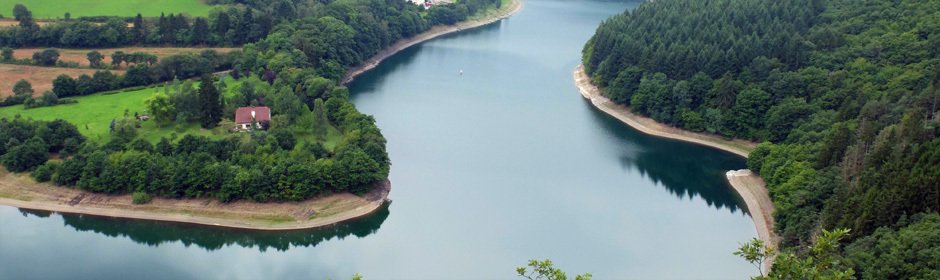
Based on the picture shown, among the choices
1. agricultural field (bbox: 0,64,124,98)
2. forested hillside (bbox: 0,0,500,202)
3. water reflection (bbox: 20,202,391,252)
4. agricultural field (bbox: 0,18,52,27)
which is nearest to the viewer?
water reflection (bbox: 20,202,391,252)

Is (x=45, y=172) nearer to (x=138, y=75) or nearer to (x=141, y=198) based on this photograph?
(x=141, y=198)

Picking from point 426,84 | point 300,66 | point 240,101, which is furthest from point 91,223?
point 426,84

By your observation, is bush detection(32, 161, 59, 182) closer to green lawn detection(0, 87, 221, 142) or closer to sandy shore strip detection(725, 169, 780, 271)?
green lawn detection(0, 87, 221, 142)

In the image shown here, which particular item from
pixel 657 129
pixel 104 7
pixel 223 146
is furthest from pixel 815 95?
pixel 104 7

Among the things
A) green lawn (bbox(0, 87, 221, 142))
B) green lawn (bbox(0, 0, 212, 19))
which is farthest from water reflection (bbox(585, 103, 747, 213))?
green lawn (bbox(0, 0, 212, 19))

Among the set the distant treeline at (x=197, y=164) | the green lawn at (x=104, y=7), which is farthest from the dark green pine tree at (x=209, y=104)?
the green lawn at (x=104, y=7)
